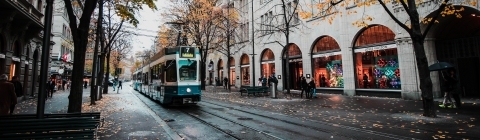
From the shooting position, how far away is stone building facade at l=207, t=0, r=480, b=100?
53.4 feet

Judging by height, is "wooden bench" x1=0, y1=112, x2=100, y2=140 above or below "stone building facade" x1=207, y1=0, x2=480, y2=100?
below

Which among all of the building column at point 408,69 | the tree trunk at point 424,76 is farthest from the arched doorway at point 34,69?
the building column at point 408,69

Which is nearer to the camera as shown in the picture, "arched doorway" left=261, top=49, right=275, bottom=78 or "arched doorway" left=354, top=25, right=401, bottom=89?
"arched doorway" left=354, top=25, right=401, bottom=89

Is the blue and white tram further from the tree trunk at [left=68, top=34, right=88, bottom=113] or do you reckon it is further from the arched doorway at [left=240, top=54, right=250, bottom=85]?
the arched doorway at [left=240, top=54, right=250, bottom=85]

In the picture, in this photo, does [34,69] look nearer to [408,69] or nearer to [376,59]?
[376,59]

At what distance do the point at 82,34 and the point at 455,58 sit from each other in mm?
20468

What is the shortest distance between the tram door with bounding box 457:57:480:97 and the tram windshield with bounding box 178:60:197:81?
16.4m

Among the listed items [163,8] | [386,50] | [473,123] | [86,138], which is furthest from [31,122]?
[163,8]

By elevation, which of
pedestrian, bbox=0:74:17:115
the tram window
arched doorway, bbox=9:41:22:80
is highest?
arched doorway, bbox=9:41:22:80

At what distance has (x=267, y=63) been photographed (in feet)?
102

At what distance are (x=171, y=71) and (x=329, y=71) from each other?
14.3 metres

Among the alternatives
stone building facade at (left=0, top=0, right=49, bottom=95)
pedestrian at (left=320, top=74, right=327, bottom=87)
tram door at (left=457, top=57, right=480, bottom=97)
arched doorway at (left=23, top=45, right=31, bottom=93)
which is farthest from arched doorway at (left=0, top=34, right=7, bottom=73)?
tram door at (left=457, top=57, right=480, bottom=97)

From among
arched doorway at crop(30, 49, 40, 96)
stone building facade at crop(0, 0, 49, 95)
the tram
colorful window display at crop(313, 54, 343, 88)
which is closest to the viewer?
the tram

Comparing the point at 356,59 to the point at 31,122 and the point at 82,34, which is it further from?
the point at 31,122
